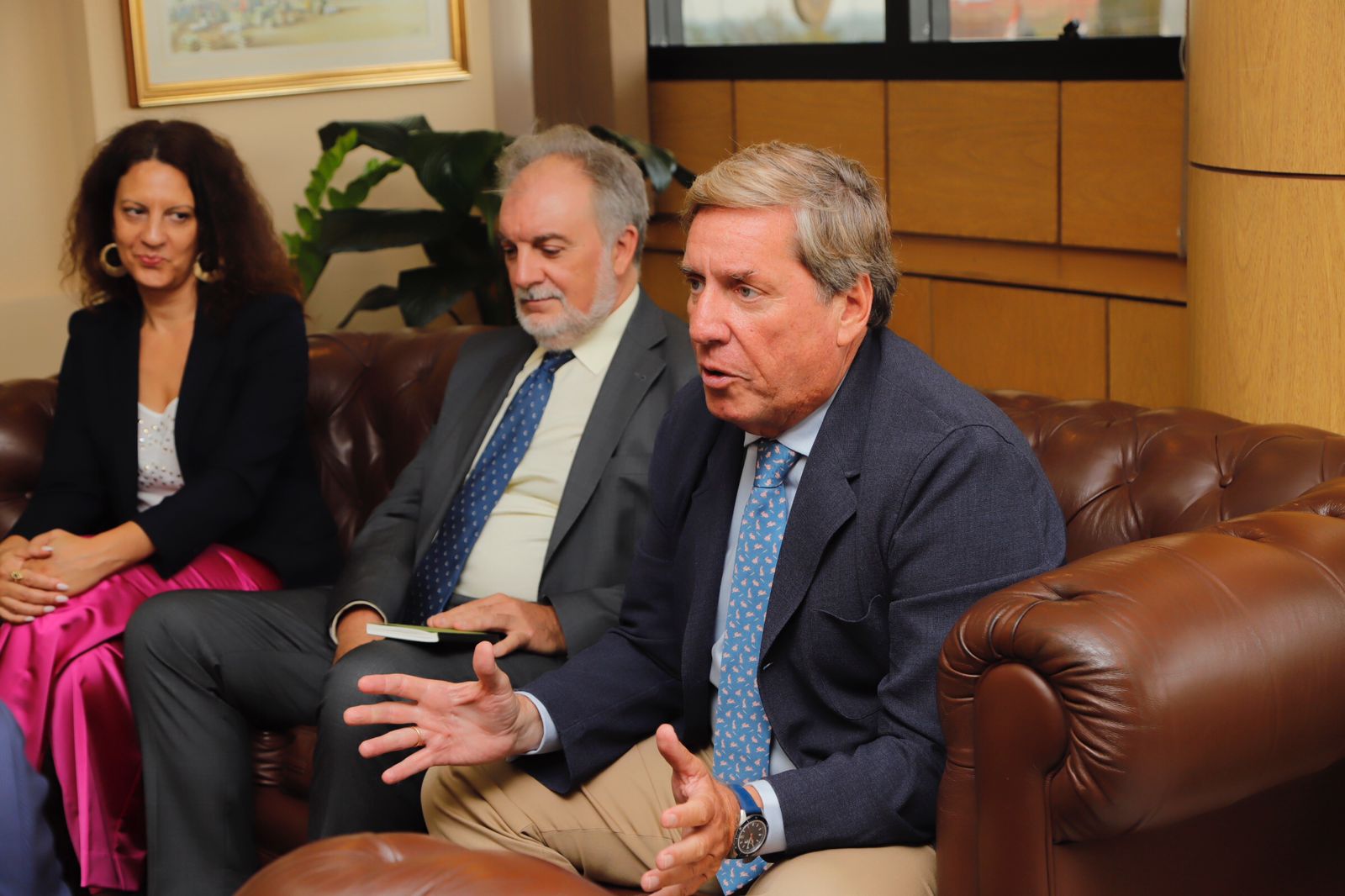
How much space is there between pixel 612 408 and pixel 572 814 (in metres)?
0.89

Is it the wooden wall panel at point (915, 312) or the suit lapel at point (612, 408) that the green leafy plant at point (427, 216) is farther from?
the suit lapel at point (612, 408)

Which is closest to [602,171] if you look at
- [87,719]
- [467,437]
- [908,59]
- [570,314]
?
[570,314]

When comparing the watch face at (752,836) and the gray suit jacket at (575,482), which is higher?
the gray suit jacket at (575,482)

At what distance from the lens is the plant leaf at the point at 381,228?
4.59 metres

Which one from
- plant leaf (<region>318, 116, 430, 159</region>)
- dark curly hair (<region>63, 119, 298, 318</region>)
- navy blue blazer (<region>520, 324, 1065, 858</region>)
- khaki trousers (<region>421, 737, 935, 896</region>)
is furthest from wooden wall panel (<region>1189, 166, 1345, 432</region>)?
plant leaf (<region>318, 116, 430, 159</region>)

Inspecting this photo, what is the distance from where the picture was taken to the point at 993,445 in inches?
74.8

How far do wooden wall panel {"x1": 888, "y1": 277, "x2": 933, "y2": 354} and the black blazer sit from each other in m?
2.32

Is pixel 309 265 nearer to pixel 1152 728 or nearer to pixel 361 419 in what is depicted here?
pixel 361 419

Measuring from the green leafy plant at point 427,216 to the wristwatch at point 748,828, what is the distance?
9.70 ft

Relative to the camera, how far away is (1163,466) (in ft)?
7.68

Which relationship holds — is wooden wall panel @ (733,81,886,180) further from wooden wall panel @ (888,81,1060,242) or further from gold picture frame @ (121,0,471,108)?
gold picture frame @ (121,0,471,108)

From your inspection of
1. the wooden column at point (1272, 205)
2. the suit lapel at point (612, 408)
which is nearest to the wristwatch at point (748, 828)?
the suit lapel at point (612, 408)

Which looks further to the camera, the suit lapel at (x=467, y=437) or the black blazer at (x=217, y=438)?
the black blazer at (x=217, y=438)

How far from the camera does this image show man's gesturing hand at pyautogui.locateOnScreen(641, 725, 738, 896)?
162cm
